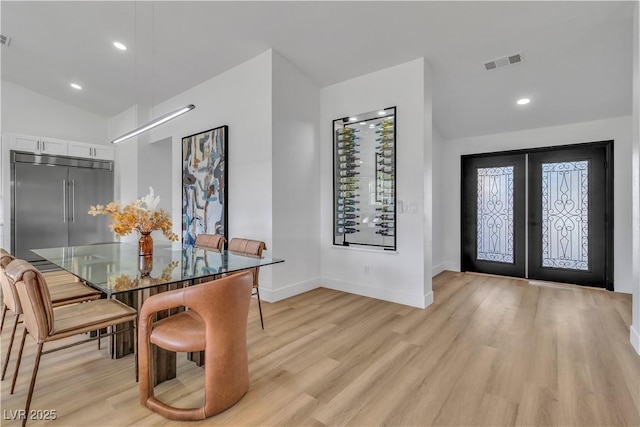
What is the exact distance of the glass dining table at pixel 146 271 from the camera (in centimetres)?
174

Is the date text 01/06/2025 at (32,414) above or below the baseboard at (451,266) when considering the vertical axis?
below

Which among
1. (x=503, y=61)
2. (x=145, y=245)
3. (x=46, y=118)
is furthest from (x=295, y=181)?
(x=46, y=118)

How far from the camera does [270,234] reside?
3.65 m

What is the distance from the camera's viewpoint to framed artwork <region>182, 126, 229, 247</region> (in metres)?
4.20

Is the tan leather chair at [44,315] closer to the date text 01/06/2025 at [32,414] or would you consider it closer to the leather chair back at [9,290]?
the date text 01/06/2025 at [32,414]

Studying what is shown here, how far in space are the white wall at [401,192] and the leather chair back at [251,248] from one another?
1570 millimetres

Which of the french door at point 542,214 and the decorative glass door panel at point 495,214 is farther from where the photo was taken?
the decorative glass door panel at point 495,214

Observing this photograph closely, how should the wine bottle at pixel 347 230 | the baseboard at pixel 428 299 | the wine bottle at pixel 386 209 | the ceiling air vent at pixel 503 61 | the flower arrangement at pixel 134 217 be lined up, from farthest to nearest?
the wine bottle at pixel 347 230, the wine bottle at pixel 386 209, the baseboard at pixel 428 299, the ceiling air vent at pixel 503 61, the flower arrangement at pixel 134 217

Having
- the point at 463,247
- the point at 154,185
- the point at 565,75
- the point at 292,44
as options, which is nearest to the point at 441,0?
the point at 292,44

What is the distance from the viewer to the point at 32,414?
1.65 m

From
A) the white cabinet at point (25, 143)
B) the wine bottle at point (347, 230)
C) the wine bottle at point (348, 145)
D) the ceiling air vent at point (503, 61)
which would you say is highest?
the ceiling air vent at point (503, 61)

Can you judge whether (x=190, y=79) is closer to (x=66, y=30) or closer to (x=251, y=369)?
(x=66, y=30)

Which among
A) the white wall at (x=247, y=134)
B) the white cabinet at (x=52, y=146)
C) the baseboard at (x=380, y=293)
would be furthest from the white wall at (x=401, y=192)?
the white cabinet at (x=52, y=146)

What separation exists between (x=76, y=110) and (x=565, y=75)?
835 cm
